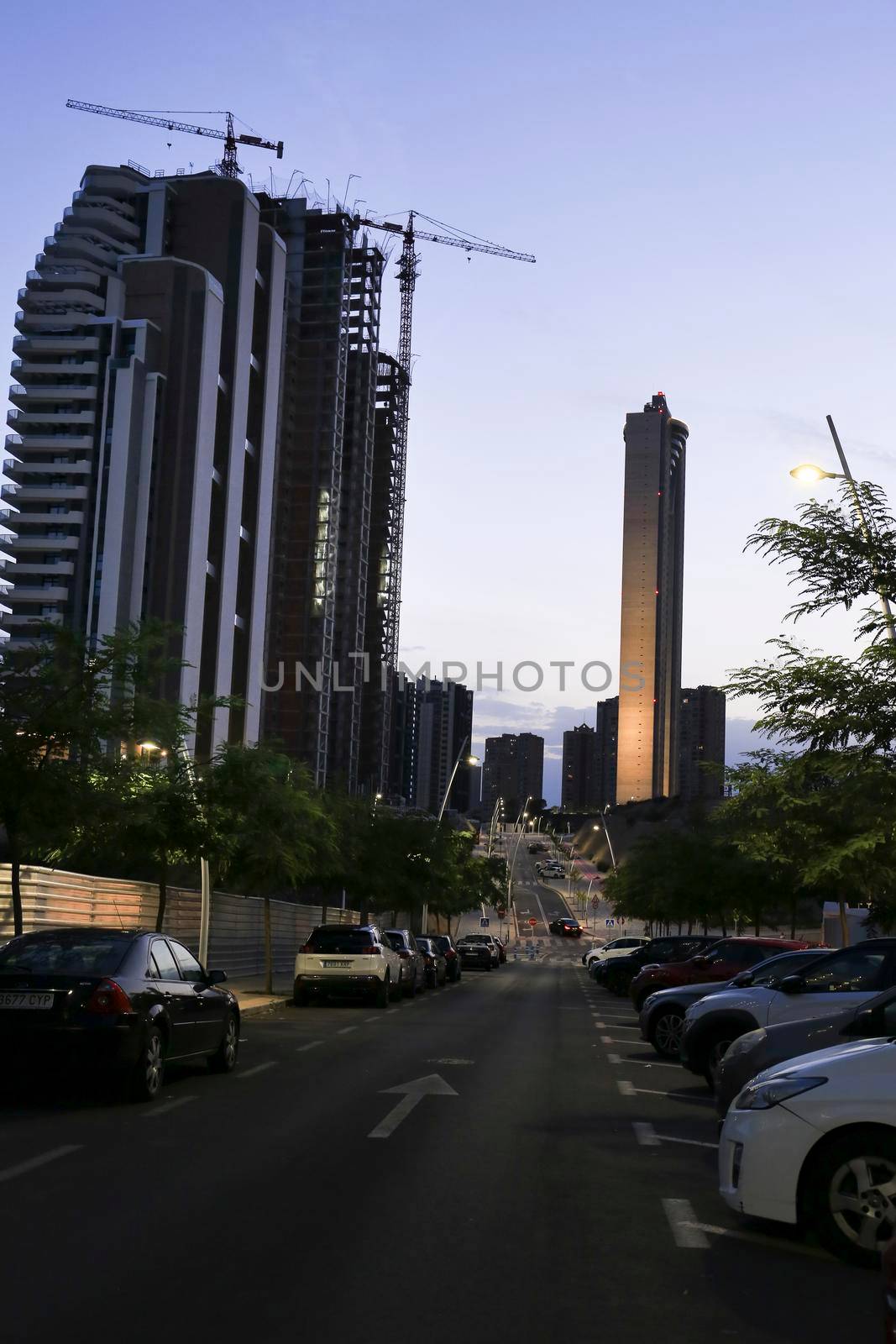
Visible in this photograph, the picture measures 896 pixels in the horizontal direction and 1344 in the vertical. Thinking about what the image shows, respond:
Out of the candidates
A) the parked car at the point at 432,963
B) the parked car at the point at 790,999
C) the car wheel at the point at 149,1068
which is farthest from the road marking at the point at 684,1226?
the parked car at the point at 432,963

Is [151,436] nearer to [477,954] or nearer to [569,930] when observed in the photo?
[569,930]

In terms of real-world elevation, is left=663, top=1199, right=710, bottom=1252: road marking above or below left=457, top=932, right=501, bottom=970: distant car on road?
above

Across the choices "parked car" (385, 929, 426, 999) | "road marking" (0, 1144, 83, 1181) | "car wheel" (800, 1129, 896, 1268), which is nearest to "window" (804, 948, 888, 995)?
"car wheel" (800, 1129, 896, 1268)

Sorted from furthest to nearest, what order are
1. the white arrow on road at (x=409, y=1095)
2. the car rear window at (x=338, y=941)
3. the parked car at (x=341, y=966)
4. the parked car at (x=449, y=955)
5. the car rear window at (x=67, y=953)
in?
the parked car at (x=449, y=955), the car rear window at (x=338, y=941), the parked car at (x=341, y=966), the car rear window at (x=67, y=953), the white arrow on road at (x=409, y=1095)

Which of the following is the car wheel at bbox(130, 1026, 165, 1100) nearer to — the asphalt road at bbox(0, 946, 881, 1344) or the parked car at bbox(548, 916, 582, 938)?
the asphalt road at bbox(0, 946, 881, 1344)

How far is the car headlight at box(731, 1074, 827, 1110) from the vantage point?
7.34m

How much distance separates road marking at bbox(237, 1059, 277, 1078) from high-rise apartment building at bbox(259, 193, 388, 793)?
388 feet

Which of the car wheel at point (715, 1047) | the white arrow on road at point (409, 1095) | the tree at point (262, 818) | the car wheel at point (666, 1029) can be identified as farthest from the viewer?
the tree at point (262, 818)

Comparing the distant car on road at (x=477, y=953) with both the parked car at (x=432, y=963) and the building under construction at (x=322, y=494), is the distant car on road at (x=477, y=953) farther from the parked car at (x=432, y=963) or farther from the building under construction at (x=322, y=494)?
the building under construction at (x=322, y=494)

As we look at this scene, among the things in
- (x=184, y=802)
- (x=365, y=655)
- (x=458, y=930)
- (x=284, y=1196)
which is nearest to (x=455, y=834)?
(x=184, y=802)

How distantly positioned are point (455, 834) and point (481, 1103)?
174ft

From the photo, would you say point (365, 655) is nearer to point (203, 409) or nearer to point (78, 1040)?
point (203, 409)

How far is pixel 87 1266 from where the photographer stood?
21.9 feet

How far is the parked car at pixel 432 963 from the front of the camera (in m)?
40.7
